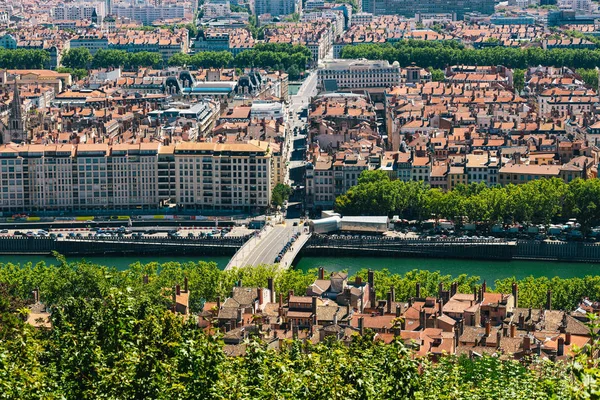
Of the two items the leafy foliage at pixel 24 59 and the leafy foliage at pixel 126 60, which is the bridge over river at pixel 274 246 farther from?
the leafy foliage at pixel 24 59

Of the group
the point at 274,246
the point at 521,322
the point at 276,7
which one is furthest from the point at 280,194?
the point at 276,7

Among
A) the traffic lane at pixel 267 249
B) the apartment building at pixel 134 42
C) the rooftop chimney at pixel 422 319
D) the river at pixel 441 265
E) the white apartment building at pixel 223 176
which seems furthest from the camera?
the apartment building at pixel 134 42

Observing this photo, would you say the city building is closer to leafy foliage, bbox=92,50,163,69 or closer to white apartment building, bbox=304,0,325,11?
white apartment building, bbox=304,0,325,11

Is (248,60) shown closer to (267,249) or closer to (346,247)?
(346,247)

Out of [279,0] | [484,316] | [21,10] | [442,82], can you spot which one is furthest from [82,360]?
[21,10]

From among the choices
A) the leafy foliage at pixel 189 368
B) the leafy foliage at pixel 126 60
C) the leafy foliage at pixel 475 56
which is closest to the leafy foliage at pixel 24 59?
the leafy foliage at pixel 126 60

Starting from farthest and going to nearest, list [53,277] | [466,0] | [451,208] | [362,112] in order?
[466,0], [362,112], [451,208], [53,277]

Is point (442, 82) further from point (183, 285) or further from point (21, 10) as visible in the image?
point (21, 10)
